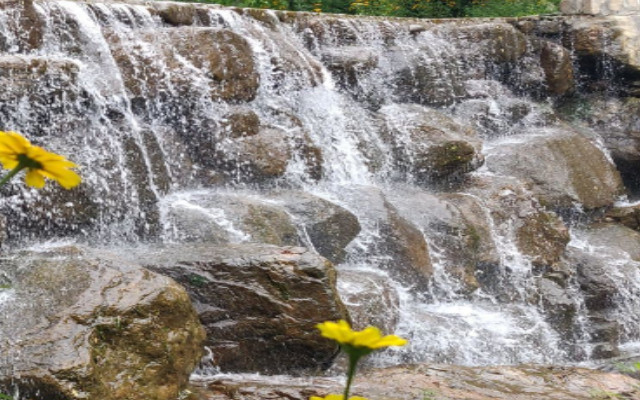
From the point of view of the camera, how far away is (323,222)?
5.89 metres

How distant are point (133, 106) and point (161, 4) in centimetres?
142

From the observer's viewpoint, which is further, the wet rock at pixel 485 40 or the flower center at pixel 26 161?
the wet rock at pixel 485 40

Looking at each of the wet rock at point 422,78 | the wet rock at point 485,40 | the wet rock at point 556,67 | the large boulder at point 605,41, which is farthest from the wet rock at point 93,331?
the large boulder at point 605,41

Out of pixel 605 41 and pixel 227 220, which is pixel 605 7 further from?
pixel 227 220

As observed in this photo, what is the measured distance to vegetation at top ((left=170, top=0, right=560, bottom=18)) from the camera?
10.8m

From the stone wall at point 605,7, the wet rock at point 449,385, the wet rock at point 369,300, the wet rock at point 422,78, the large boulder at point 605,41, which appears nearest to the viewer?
Answer: the wet rock at point 449,385

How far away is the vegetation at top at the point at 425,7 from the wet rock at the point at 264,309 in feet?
22.7

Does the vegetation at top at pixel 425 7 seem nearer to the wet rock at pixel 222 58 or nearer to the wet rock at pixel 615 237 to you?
the wet rock at pixel 222 58

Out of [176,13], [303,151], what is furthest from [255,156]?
[176,13]

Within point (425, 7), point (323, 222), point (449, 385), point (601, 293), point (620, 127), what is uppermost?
point (425, 7)

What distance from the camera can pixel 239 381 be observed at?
393cm

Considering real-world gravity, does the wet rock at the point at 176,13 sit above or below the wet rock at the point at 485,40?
above

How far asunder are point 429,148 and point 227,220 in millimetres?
2763

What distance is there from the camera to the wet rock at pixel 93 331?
2.97 meters
